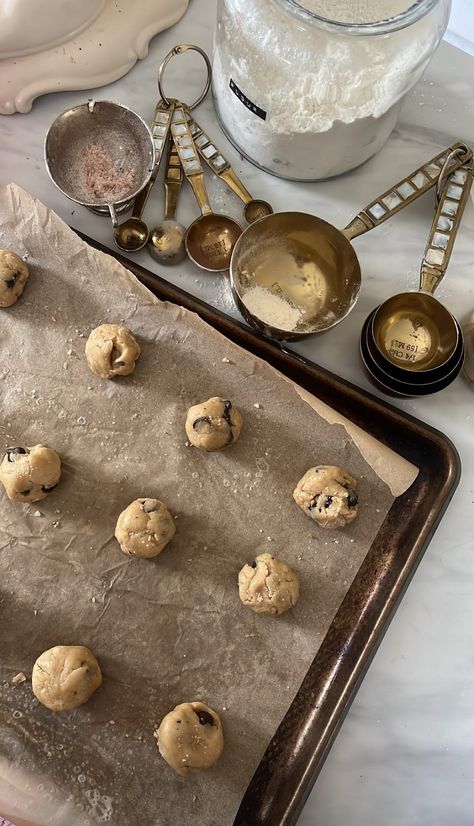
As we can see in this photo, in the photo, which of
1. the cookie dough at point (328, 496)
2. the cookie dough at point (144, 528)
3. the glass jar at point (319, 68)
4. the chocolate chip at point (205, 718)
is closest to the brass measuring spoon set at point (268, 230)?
the glass jar at point (319, 68)

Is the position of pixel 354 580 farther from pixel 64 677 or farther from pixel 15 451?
pixel 15 451

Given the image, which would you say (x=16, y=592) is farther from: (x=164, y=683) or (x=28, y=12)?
(x=28, y=12)

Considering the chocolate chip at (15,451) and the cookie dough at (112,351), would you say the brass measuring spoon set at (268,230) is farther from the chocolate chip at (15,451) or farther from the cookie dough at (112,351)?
the chocolate chip at (15,451)

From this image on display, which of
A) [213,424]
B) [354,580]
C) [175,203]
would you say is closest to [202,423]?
[213,424]

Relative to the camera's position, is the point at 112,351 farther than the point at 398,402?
No

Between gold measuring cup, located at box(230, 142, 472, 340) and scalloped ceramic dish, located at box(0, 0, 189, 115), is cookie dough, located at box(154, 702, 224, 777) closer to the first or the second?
gold measuring cup, located at box(230, 142, 472, 340)

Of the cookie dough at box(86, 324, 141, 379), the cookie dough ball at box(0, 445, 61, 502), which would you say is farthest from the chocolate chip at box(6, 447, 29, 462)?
the cookie dough at box(86, 324, 141, 379)

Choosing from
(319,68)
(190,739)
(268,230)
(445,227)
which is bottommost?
(190,739)
